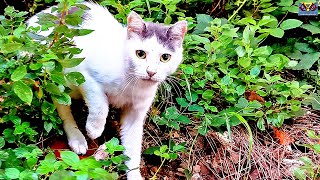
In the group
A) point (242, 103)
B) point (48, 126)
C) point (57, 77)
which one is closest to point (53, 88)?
point (57, 77)

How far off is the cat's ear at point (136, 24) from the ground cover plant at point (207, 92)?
33cm

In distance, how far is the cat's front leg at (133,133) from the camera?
308 centimetres

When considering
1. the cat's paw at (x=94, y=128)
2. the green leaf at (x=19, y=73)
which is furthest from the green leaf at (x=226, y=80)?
the green leaf at (x=19, y=73)

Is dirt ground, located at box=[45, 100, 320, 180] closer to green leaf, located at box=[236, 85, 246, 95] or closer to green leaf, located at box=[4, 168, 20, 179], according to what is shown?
green leaf, located at box=[236, 85, 246, 95]

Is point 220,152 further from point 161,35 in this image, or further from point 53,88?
point 53,88

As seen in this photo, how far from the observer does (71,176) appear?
205 cm

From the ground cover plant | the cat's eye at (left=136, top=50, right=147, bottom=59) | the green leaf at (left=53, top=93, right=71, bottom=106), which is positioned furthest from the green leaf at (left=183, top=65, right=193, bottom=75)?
the green leaf at (left=53, top=93, right=71, bottom=106)

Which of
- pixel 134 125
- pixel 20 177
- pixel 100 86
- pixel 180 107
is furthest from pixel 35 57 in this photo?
pixel 180 107

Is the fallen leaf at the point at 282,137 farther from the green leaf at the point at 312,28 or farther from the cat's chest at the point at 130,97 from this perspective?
the cat's chest at the point at 130,97

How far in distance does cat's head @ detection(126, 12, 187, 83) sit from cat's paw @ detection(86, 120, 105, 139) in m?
0.36

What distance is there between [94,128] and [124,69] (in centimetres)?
37

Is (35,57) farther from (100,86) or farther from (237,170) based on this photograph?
(237,170)

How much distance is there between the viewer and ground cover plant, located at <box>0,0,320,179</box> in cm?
261

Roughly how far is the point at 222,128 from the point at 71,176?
157 centimetres
